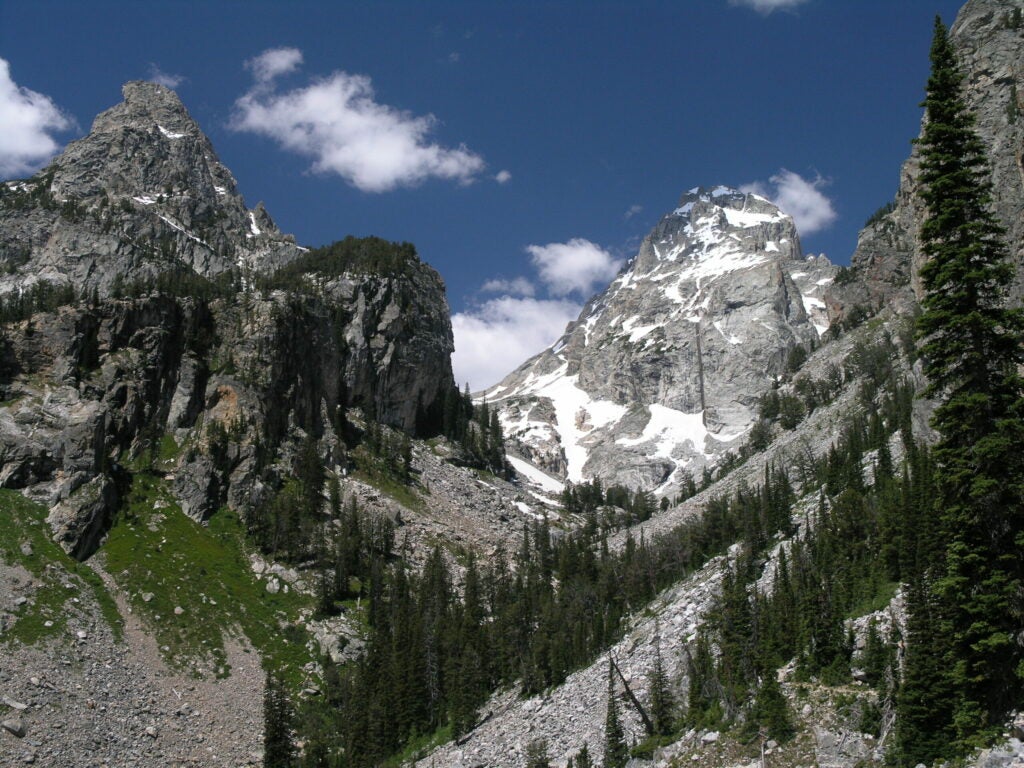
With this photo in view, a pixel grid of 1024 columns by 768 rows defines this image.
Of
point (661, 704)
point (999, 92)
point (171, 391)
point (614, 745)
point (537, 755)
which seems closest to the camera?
point (614, 745)

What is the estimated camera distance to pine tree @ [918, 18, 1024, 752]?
958 inches

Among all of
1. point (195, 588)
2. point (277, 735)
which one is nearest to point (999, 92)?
point (277, 735)

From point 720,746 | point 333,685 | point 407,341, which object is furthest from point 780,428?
point 720,746

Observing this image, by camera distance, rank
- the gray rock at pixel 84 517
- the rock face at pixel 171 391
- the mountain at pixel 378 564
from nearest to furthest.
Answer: the mountain at pixel 378 564 → the gray rock at pixel 84 517 → the rock face at pixel 171 391

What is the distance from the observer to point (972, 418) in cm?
2594

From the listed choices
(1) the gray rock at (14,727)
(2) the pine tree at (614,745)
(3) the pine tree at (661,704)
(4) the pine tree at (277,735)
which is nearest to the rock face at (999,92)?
(3) the pine tree at (661,704)

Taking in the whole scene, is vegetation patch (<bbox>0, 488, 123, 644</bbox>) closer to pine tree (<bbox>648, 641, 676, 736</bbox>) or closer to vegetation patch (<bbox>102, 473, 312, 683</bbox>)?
vegetation patch (<bbox>102, 473, 312, 683</bbox>)

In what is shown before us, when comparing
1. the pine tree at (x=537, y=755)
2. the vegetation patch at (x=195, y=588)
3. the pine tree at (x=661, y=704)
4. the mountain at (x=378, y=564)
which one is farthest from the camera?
the vegetation patch at (x=195, y=588)

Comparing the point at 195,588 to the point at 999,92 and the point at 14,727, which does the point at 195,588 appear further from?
the point at 999,92

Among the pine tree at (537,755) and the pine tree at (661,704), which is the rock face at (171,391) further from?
the pine tree at (661,704)

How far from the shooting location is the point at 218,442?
447 feet

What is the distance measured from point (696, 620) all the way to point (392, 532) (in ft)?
205

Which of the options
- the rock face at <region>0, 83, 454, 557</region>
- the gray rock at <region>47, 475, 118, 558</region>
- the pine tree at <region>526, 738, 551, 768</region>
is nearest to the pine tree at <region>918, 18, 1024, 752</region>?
the pine tree at <region>526, 738, 551, 768</region>

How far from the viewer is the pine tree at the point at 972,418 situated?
24.3 m
